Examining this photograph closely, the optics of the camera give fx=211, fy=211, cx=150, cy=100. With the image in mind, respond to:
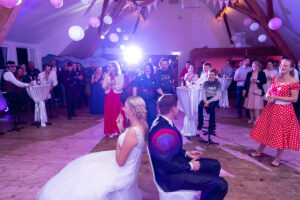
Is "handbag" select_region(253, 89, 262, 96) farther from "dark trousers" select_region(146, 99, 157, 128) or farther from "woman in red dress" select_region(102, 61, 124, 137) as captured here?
"woman in red dress" select_region(102, 61, 124, 137)

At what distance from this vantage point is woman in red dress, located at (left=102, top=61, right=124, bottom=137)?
169 inches

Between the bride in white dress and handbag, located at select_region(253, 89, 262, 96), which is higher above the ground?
handbag, located at select_region(253, 89, 262, 96)

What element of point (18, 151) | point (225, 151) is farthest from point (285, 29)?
point (18, 151)

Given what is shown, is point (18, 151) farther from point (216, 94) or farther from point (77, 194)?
point (216, 94)

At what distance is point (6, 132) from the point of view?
4.80m

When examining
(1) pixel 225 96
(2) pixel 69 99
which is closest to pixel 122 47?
(2) pixel 69 99

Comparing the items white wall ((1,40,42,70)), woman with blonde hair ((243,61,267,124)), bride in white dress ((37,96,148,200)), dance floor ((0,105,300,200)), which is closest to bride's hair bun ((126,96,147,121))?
bride in white dress ((37,96,148,200))

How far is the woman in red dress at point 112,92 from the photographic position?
429 cm

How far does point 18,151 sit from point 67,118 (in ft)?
8.09

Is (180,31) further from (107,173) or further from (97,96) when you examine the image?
(107,173)

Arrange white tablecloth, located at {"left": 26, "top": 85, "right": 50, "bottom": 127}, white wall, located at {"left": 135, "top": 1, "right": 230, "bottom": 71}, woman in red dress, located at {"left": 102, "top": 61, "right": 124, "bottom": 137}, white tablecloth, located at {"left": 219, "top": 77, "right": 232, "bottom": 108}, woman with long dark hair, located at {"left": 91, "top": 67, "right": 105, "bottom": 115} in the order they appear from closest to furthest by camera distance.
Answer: woman in red dress, located at {"left": 102, "top": 61, "right": 124, "bottom": 137}, white tablecloth, located at {"left": 26, "top": 85, "right": 50, "bottom": 127}, woman with long dark hair, located at {"left": 91, "top": 67, "right": 105, "bottom": 115}, white tablecloth, located at {"left": 219, "top": 77, "right": 232, "bottom": 108}, white wall, located at {"left": 135, "top": 1, "right": 230, "bottom": 71}

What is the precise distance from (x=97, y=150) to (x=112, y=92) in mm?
1245

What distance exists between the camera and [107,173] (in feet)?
5.62

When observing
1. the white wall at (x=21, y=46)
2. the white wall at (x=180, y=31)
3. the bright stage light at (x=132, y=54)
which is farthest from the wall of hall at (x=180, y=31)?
the white wall at (x=21, y=46)
